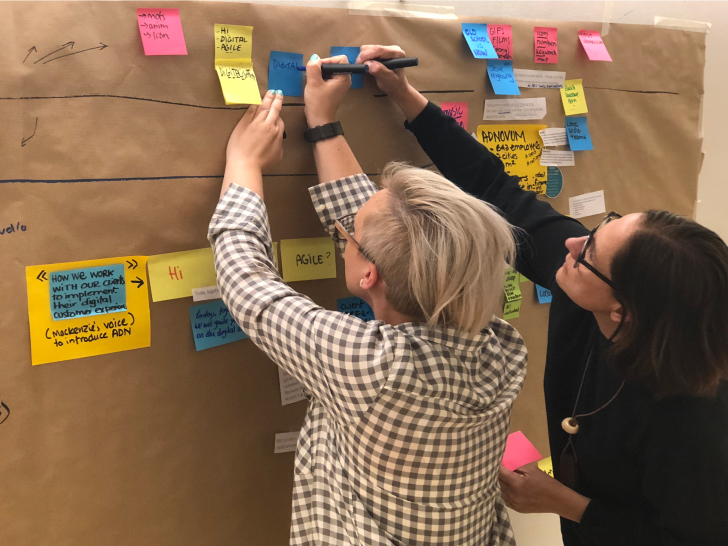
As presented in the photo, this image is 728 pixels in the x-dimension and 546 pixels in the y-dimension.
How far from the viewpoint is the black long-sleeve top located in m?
0.79

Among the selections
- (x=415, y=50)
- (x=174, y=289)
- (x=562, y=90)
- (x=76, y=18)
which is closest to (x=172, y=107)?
(x=76, y=18)

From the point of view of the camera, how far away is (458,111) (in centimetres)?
112

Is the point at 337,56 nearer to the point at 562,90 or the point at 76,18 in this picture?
the point at 76,18

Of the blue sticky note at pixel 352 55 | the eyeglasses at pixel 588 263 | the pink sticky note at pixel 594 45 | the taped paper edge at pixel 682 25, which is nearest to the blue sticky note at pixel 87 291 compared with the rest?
the blue sticky note at pixel 352 55

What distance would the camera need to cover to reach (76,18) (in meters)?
0.77

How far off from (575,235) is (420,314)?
0.45 meters

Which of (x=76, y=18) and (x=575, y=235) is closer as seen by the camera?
(x=76, y=18)

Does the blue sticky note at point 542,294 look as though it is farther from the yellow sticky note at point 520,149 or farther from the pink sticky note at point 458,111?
the pink sticky note at point 458,111

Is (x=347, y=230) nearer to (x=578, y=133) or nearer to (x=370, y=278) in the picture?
(x=370, y=278)

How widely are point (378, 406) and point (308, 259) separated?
418mm

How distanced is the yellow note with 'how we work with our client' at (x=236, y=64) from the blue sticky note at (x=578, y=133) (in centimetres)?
77

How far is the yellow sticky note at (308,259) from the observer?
0.99m

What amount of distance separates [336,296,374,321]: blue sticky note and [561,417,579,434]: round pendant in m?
0.43

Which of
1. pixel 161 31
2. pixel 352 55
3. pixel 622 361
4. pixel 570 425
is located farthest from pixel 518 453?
pixel 161 31
